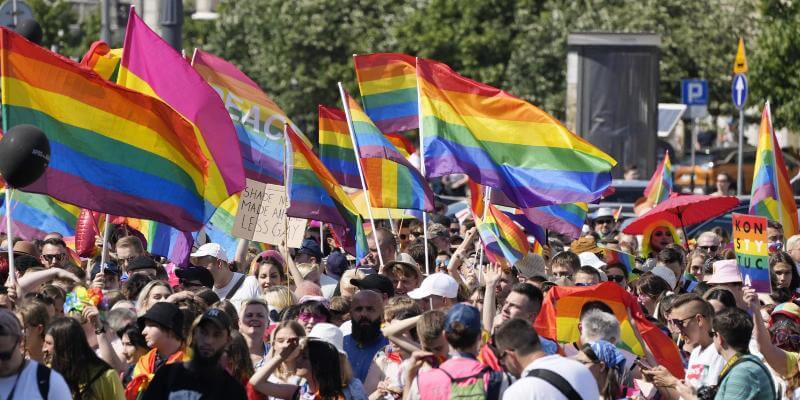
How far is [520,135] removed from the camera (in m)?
13.2

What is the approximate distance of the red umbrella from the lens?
1571 centimetres

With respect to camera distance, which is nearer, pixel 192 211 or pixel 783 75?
pixel 192 211

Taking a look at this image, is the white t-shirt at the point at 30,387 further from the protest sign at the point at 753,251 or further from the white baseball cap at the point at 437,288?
the protest sign at the point at 753,251

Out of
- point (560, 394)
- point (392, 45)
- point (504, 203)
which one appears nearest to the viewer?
point (560, 394)

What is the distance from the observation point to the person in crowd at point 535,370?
699 cm

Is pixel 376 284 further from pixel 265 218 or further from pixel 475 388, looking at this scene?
pixel 475 388

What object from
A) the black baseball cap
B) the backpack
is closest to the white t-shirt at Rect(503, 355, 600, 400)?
the backpack

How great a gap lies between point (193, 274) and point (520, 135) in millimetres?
3180

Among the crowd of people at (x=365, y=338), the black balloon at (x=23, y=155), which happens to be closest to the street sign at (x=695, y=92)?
the crowd of people at (x=365, y=338)

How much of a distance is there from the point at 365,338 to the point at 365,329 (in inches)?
1.9

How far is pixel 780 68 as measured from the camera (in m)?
33.3

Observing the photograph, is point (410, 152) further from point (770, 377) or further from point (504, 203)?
point (770, 377)

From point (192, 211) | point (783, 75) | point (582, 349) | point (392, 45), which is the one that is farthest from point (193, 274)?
point (392, 45)

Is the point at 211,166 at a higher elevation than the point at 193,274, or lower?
higher
